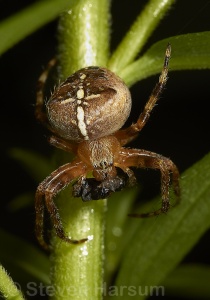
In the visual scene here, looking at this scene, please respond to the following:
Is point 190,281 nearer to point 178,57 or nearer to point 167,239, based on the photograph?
point 167,239

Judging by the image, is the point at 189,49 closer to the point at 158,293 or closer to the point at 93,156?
the point at 93,156

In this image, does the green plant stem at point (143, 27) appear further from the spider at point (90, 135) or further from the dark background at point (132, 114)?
the dark background at point (132, 114)

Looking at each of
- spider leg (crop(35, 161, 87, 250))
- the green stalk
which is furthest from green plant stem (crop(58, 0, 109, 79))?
spider leg (crop(35, 161, 87, 250))

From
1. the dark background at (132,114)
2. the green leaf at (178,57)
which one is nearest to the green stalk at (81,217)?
the green leaf at (178,57)

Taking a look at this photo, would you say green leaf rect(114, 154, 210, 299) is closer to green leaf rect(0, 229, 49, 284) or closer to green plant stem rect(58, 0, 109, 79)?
green plant stem rect(58, 0, 109, 79)

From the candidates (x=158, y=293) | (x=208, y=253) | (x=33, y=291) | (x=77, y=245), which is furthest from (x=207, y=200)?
Answer: (x=208, y=253)

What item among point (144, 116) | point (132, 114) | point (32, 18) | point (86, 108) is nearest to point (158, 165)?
point (144, 116)
